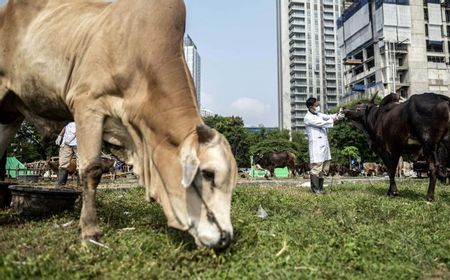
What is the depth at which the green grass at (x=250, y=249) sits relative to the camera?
136 inches

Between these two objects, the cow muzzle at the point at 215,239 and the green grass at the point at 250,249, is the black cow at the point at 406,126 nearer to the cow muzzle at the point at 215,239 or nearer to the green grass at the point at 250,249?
the green grass at the point at 250,249

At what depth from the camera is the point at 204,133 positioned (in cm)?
383

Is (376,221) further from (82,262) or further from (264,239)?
(82,262)

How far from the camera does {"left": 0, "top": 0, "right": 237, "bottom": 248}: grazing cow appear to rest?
3.86 meters

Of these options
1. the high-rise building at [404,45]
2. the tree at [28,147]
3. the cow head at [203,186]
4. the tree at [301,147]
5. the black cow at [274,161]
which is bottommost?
the cow head at [203,186]

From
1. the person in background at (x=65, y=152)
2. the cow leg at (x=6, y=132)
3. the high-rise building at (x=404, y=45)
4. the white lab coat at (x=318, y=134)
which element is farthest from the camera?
the high-rise building at (x=404, y=45)

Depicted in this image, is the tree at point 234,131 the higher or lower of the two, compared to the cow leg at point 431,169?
higher

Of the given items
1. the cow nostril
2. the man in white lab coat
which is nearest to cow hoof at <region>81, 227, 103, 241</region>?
the cow nostril

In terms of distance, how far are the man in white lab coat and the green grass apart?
13.0 ft

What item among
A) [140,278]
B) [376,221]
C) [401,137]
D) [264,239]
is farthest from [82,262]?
[401,137]

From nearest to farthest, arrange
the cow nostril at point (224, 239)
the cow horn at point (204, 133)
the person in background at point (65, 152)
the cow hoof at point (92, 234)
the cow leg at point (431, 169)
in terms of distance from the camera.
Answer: the cow nostril at point (224, 239) → the cow horn at point (204, 133) → the cow hoof at point (92, 234) → the cow leg at point (431, 169) → the person in background at point (65, 152)

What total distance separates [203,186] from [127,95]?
4.62 feet

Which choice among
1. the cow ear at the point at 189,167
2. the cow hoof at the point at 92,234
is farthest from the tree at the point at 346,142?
the cow ear at the point at 189,167

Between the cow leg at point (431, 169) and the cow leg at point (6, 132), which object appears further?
the cow leg at point (431, 169)
